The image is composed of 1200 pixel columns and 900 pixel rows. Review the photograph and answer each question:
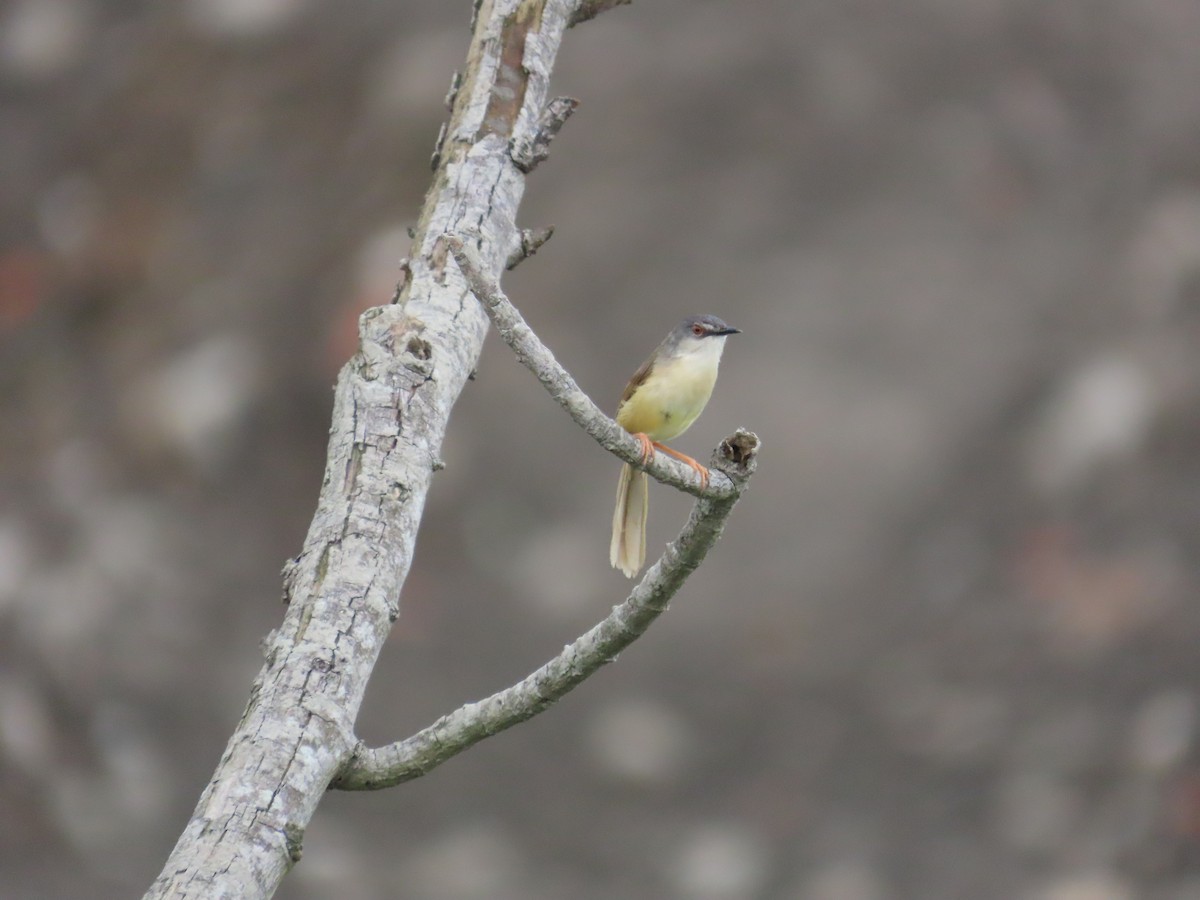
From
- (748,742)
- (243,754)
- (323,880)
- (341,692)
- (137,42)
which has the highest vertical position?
(137,42)

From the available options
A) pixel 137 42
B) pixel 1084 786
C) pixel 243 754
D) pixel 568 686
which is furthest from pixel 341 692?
pixel 137 42

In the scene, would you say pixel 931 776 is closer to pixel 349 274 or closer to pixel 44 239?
pixel 349 274

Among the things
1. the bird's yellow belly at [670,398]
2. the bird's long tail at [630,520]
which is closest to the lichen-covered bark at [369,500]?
the bird's yellow belly at [670,398]

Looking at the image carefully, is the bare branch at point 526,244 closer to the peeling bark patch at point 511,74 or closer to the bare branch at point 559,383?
the peeling bark patch at point 511,74

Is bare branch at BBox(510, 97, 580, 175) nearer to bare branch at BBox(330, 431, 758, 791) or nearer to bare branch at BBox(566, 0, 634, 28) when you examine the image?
bare branch at BBox(566, 0, 634, 28)

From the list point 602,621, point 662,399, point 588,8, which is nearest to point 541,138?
A: point 588,8

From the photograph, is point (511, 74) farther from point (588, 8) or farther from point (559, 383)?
point (559, 383)
